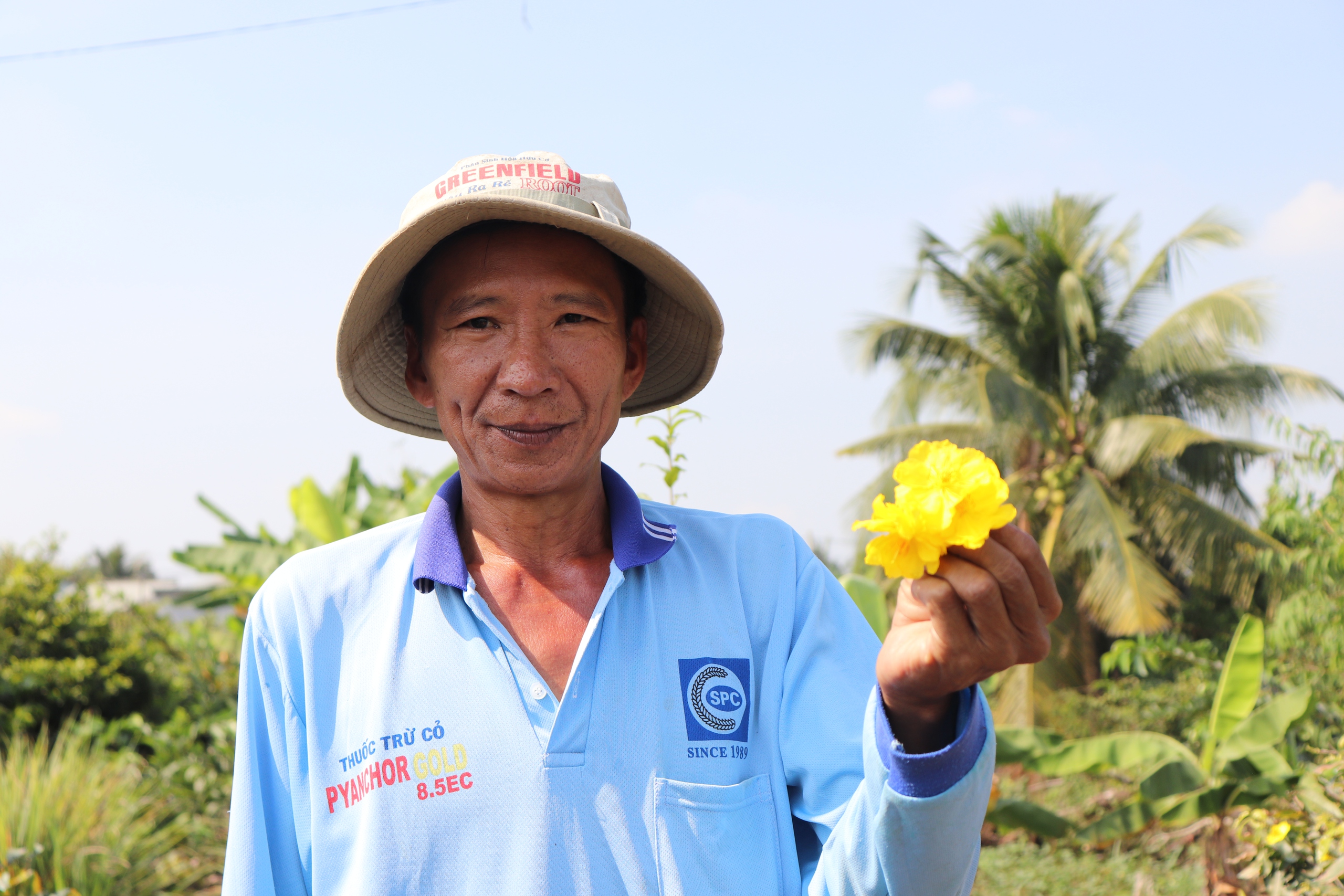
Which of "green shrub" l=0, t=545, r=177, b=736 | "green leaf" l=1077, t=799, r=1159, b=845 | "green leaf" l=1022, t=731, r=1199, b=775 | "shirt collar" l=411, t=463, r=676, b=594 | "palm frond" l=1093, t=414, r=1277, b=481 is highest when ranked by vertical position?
"palm frond" l=1093, t=414, r=1277, b=481

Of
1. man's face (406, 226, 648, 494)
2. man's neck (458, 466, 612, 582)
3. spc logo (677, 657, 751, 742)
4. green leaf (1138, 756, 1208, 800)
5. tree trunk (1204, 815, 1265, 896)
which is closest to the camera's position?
spc logo (677, 657, 751, 742)

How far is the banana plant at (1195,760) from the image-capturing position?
627 cm

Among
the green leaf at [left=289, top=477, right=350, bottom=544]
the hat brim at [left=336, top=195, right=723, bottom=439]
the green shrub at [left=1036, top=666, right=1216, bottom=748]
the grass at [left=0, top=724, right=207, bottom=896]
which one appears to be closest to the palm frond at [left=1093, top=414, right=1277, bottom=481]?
the green shrub at [left=1036, top=666, right=1216, bottom=748]

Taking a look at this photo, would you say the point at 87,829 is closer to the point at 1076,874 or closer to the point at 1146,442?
the point at 1076,874

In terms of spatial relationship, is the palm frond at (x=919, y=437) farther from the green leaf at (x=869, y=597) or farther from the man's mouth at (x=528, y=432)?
the man's mouth at (x=528, y=432)

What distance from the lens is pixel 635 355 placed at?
1.98 m

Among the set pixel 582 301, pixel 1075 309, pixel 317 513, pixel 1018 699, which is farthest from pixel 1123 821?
pixel 1075 309

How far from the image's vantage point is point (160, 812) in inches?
246

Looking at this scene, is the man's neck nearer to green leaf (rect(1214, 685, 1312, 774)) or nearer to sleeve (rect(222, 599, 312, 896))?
sleeve (rect(222, 599, 312, 896))

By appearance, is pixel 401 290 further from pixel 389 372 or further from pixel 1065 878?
pixel 1065 878

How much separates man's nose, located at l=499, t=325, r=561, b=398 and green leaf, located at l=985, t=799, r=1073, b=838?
6422 millimetres

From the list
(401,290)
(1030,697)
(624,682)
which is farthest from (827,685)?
Answer: (1030,697)

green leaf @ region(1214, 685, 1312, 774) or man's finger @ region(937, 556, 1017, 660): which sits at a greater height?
man's finger @ region(937, 556, 1017, 660)

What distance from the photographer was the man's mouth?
1700mm
